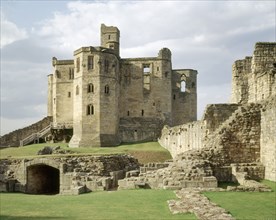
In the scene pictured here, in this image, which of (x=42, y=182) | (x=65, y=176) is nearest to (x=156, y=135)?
(x=42, y=182)

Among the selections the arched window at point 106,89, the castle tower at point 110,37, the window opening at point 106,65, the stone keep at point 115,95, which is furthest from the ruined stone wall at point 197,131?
the castle tower at point 110,37

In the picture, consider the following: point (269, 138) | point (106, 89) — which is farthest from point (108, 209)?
point (106, 89)

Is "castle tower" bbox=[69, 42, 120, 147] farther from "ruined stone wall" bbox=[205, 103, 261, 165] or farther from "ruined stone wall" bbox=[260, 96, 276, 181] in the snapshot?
"ruined stone wall" bbox=[260, 96, 276, 181]

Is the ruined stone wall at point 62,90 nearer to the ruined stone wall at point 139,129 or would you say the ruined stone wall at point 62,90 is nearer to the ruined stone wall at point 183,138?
the ruined stone wall at point 139,129

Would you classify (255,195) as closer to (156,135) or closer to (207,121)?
(207,121)

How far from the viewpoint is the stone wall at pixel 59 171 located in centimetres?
3075

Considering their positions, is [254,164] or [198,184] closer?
[198,184]

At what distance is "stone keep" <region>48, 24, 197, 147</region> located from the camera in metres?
59.7

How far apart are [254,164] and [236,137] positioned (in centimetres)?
158

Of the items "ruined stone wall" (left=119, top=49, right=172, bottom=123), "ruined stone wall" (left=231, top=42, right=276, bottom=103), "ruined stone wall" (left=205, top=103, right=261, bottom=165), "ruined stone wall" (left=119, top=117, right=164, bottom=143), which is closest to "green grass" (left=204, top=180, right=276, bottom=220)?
"ruined stone wall" (left=205, top=103, right=261, bottom=165)

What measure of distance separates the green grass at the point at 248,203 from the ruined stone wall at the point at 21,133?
4986cm

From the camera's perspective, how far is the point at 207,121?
26.6 metres

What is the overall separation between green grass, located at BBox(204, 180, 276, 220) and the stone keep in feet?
135

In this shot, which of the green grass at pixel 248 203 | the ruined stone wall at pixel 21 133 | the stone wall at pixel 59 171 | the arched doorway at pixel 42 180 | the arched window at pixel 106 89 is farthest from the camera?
the ruined stone wall at pixel 21 133
